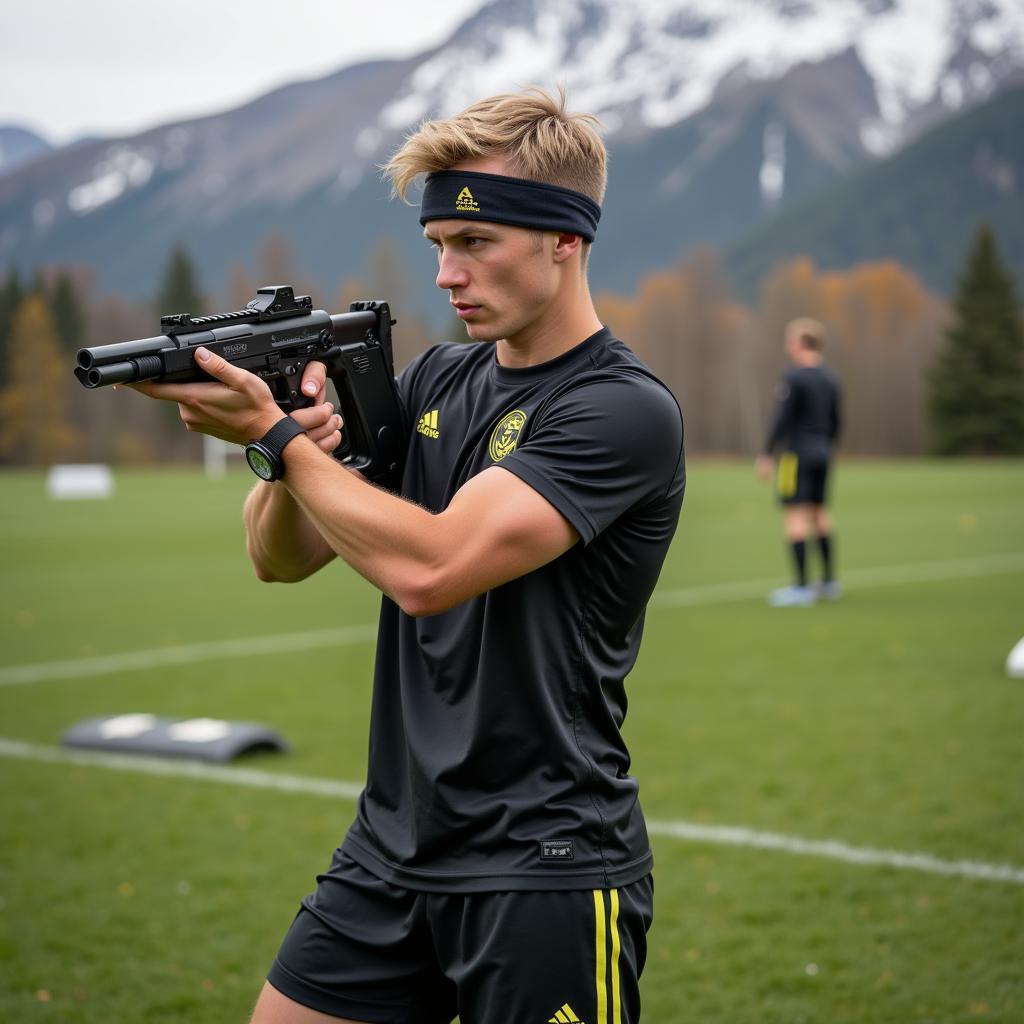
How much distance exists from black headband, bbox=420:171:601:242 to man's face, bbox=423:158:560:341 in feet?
0.06

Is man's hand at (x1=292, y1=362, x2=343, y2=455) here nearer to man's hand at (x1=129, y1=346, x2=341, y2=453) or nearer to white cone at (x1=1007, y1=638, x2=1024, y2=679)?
man's hand at (x1=129, y1=346, x2=341, y2=453)

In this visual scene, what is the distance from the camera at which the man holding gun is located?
286cm

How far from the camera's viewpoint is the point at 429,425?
3.45m

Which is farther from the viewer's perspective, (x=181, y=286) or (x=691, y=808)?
(x=181, y=286)

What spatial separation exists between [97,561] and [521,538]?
1951cm

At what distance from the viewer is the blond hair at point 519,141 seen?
3.07 meters

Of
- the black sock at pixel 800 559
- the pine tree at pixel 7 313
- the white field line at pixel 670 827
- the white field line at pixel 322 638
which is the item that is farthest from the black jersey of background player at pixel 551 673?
the pine tree at pixel 7 313

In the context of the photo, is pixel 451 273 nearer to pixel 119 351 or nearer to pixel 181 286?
pixel 119 351

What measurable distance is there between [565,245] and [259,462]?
2.72 feet

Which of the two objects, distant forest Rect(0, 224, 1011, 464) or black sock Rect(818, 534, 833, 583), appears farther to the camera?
distant forest Rect(0, 224, 1011, 464)

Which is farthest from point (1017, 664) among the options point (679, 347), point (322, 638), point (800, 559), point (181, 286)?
point (679, 347)

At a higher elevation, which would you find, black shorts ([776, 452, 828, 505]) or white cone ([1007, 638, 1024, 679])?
black shorts ([776, 452, 828, 505])

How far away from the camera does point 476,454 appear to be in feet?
10.6

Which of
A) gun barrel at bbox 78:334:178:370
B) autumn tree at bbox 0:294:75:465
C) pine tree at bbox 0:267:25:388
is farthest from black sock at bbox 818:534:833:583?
pine tree at bbox 0:267:25:388
